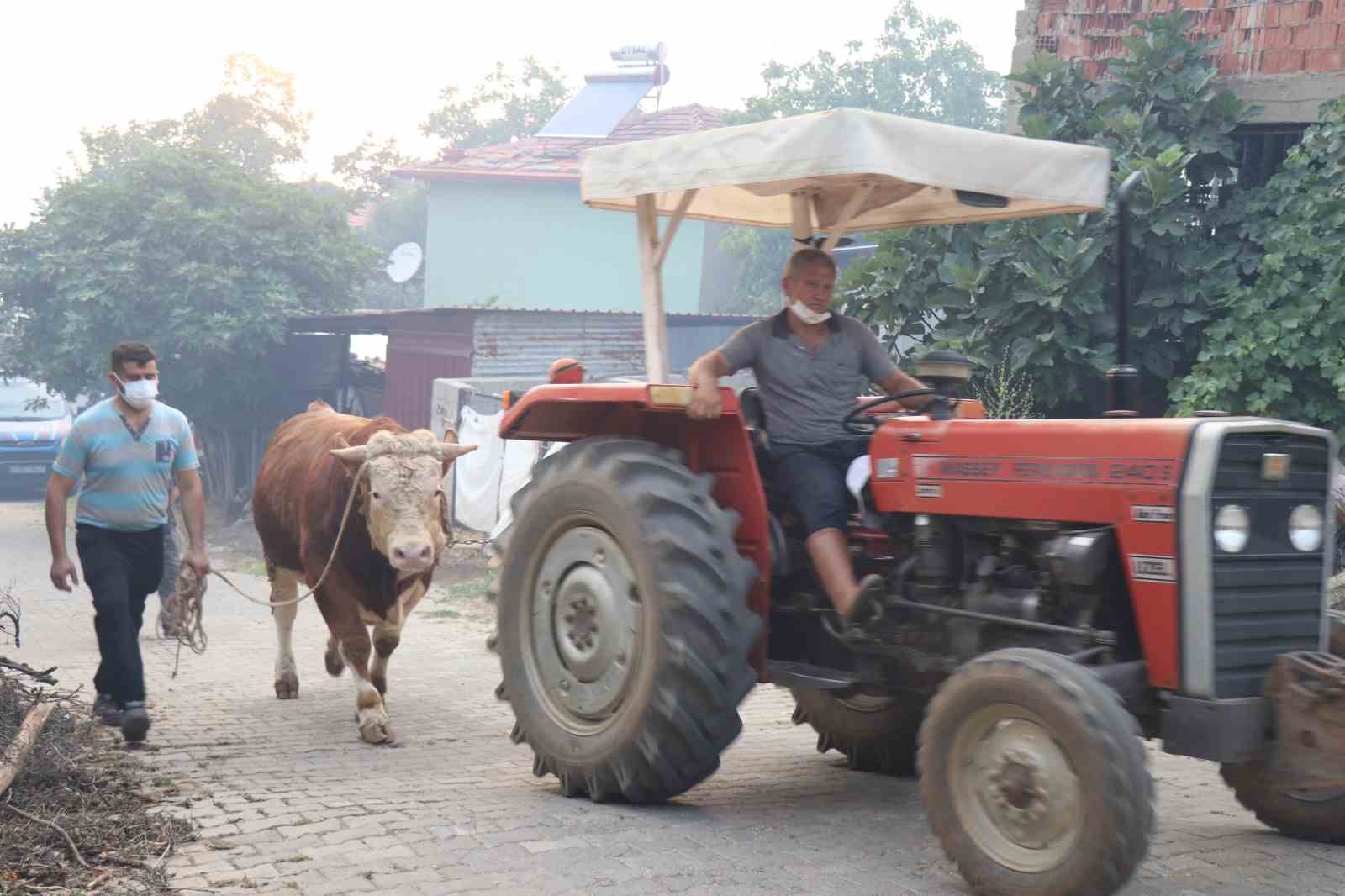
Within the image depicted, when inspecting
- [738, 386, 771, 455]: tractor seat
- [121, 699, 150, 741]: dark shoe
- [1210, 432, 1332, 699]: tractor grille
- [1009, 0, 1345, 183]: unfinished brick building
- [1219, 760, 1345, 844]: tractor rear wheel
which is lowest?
[121, 699, 150, 741]: dark shoe

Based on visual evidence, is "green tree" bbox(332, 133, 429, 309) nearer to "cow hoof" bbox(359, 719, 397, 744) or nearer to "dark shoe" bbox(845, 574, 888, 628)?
"cow hoof" bbox(359, 719, 397, 744)

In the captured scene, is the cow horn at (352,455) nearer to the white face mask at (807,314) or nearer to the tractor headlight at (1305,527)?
the white face mask at (807,314)

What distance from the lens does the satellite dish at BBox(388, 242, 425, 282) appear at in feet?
109

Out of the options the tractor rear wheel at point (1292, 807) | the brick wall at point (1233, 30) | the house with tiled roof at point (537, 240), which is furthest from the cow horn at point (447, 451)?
the house with tiled roof at point (537, 240)

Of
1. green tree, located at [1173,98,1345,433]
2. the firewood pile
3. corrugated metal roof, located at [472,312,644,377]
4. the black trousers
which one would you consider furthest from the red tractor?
corrugated metal roof, located at [472,312,644,377]

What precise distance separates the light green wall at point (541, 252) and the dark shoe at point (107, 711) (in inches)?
1016

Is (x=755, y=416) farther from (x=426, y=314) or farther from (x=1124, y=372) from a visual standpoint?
(x=426, y=314)

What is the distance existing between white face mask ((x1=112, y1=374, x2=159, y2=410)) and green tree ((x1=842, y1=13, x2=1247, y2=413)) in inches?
284

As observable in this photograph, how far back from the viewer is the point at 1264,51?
13023 millimetres

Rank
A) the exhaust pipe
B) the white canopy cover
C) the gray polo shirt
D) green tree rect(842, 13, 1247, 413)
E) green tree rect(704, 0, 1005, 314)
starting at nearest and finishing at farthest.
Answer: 1. the white canopy cover
2. the exhaust pipe
3. the gray polo shirt
4. green tree rect(842, 13, 1247, 413)
5. green tree rect(704, 0, 1005, 314)

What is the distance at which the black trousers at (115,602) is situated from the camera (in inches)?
290

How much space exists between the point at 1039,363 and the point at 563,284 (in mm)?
22694

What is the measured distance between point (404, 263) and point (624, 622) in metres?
28.9

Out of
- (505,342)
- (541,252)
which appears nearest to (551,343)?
(505,342)
